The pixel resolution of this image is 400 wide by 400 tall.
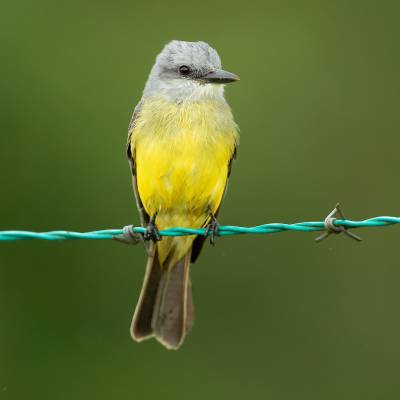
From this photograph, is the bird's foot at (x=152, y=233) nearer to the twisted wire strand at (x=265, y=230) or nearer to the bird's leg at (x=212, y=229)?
the bird's leg at (x=212, y=229)

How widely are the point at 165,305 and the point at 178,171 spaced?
2.78 feet

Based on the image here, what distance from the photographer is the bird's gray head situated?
6.52 m

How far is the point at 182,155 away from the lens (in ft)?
20.2

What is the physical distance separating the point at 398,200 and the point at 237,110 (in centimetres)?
156

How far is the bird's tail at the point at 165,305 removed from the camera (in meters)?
6.24

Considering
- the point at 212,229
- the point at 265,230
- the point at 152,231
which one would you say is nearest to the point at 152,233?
the point at 152,231

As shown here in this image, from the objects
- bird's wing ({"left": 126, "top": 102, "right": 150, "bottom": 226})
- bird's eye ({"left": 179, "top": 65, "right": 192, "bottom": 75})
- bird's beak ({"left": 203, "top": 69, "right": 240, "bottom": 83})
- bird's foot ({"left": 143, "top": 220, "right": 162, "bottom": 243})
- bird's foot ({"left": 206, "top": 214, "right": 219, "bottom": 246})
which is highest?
bird's eye ({"left": 179, "top": 65, "right": 192, "bottom": 75})

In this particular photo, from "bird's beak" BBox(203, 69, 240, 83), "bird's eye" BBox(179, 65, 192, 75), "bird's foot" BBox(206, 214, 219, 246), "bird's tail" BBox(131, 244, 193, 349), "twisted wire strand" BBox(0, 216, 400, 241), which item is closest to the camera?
"twisted wire strand" BBox(0, 216, 400, 241)

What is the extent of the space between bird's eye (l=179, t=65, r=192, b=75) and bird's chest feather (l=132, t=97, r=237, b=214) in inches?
13.5

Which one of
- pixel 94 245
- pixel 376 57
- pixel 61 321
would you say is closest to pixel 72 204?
pixel 94 245

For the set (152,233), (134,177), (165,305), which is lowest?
(165,305)

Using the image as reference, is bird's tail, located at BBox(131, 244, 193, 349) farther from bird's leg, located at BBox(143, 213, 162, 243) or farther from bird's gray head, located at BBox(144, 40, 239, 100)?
bird's gray head, located at BBox(144, 40, 239, 100)

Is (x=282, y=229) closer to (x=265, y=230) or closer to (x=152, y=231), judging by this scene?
(x=265, y=230)

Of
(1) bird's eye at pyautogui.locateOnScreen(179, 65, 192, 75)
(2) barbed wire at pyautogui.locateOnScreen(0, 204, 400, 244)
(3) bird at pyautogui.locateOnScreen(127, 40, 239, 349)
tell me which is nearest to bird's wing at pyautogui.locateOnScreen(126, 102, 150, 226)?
(3) bird at pyautogui.locateOnScreen(127, 40, 239, 349)
